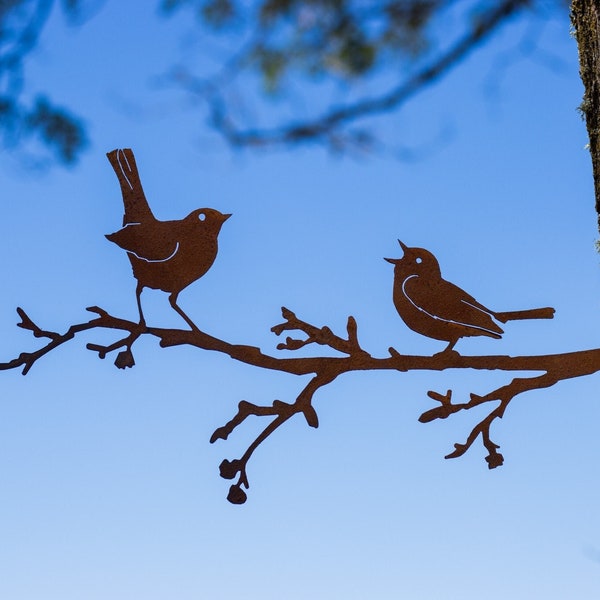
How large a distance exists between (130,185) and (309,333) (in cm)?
28

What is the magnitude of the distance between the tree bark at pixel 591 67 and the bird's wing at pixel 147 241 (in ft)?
1.79

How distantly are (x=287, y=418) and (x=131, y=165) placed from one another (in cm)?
35

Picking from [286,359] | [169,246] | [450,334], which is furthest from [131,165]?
[450,334]

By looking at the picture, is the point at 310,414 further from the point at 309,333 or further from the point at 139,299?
the point at 139,299

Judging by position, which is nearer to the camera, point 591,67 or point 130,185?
point 130,185

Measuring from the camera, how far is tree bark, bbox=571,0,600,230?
43.1 inches

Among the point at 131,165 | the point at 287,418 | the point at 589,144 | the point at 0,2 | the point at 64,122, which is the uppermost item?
the point at 0,2

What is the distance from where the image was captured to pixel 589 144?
1.11 m

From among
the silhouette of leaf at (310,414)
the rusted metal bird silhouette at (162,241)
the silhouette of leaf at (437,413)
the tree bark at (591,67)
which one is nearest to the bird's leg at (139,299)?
the rusted metal bird silhouette at (162,241)

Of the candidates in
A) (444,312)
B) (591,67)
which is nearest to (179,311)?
(444,312)

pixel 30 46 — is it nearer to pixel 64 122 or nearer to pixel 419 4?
pixel 64 122

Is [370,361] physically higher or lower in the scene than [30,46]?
lower

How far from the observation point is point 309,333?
948 mm

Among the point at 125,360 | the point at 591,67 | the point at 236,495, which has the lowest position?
the point at 236,495
